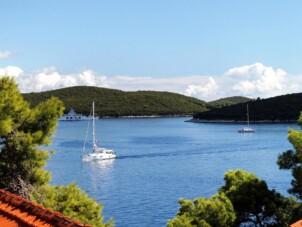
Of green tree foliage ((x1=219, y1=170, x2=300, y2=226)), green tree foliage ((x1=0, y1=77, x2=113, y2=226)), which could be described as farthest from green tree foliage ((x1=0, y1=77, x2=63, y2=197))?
green tree foliage ((x1=219, y1=170, x2=300, y2=226))

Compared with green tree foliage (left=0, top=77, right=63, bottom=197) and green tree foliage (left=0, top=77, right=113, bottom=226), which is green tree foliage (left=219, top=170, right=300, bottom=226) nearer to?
green tree foliage (left=0, top=77, right=113, bottom=226)

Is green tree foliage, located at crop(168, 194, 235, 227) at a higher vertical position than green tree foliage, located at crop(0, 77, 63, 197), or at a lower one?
lower

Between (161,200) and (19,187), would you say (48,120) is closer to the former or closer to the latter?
(19,187)

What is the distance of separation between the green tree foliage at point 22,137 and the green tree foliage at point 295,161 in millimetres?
10609

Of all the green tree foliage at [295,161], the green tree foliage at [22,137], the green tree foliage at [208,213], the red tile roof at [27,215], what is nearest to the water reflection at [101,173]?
the green tree foliage at [208,213]

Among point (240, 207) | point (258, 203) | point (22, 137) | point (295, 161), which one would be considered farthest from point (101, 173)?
point (22, 137)

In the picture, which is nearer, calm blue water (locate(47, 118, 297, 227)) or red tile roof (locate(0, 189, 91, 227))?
red tile roof (locate(0, 189, 91, 227))

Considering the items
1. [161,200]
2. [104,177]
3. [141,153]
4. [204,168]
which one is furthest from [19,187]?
[141,153]

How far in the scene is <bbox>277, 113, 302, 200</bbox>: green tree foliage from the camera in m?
19.2

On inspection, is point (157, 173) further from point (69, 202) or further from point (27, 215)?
point (27, 215)

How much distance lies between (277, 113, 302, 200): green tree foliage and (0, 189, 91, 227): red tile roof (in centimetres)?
1503

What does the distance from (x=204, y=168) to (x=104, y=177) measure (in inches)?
651

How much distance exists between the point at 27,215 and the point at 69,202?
900cm

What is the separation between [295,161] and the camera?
1994 centimetres
